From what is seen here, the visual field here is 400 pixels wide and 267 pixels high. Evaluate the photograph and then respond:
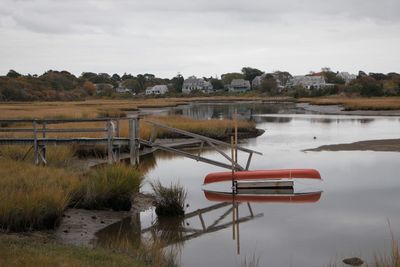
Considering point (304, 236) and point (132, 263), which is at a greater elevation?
point (132, 263)

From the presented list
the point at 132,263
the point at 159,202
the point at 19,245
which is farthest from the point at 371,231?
the point at 19,245

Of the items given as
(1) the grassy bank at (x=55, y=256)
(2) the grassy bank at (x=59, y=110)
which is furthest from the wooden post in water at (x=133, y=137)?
(2) the grassy bank at (x=59, y=110)

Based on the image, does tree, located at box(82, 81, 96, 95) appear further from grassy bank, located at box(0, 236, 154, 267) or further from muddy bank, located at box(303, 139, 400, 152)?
grassy bank, located at box(0, 236, 154, 267)

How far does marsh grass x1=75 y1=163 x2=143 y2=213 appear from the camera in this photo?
546 inches

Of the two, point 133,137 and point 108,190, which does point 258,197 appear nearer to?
point 108,190

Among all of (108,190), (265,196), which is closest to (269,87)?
(265,196)

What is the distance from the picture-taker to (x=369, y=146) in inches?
1231

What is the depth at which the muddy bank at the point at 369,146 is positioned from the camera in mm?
30008

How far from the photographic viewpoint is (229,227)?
13.4 m

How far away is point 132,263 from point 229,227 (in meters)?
5.63

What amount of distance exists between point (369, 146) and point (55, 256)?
2645 cm

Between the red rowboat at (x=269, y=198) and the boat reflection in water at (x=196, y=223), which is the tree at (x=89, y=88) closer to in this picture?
the red rowboat at (x=269, y=198)

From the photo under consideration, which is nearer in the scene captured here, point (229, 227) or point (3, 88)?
point (229, 227)

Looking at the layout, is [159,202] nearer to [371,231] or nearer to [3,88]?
[371,231]
